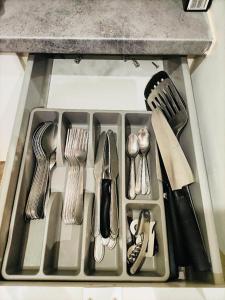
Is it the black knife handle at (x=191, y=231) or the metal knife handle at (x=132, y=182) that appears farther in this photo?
the metal knife handle at (x=132, y=182)

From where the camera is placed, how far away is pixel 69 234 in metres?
0.66

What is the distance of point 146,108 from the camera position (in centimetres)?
83

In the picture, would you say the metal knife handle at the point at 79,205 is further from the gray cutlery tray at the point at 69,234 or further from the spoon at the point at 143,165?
the spoon at the point at 143,165

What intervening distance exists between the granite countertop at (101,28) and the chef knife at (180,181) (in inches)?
7.9

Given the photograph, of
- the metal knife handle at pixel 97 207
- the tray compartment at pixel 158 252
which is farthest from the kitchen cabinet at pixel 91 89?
the metal knife handle at pixel 97 207

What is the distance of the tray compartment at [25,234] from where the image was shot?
0.60m

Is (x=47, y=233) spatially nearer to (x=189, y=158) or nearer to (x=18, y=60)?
(x=189, y=158)

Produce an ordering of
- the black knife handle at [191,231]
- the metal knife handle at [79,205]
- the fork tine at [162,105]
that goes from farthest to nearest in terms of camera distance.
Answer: the fork tine at [162,105]
the metal knife handle at [79,205]
the black knife handle at [191,231]

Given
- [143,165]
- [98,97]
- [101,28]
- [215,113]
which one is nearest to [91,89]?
[98,97]

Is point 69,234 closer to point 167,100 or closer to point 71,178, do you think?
point 71,178

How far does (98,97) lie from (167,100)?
24 centimetres

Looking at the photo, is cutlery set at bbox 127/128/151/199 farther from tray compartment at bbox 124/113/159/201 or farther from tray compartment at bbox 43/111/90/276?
tray compartment at bbox 43/111/90/276

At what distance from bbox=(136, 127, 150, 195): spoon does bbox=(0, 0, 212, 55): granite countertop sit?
237 mm

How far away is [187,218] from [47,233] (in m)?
0.33
